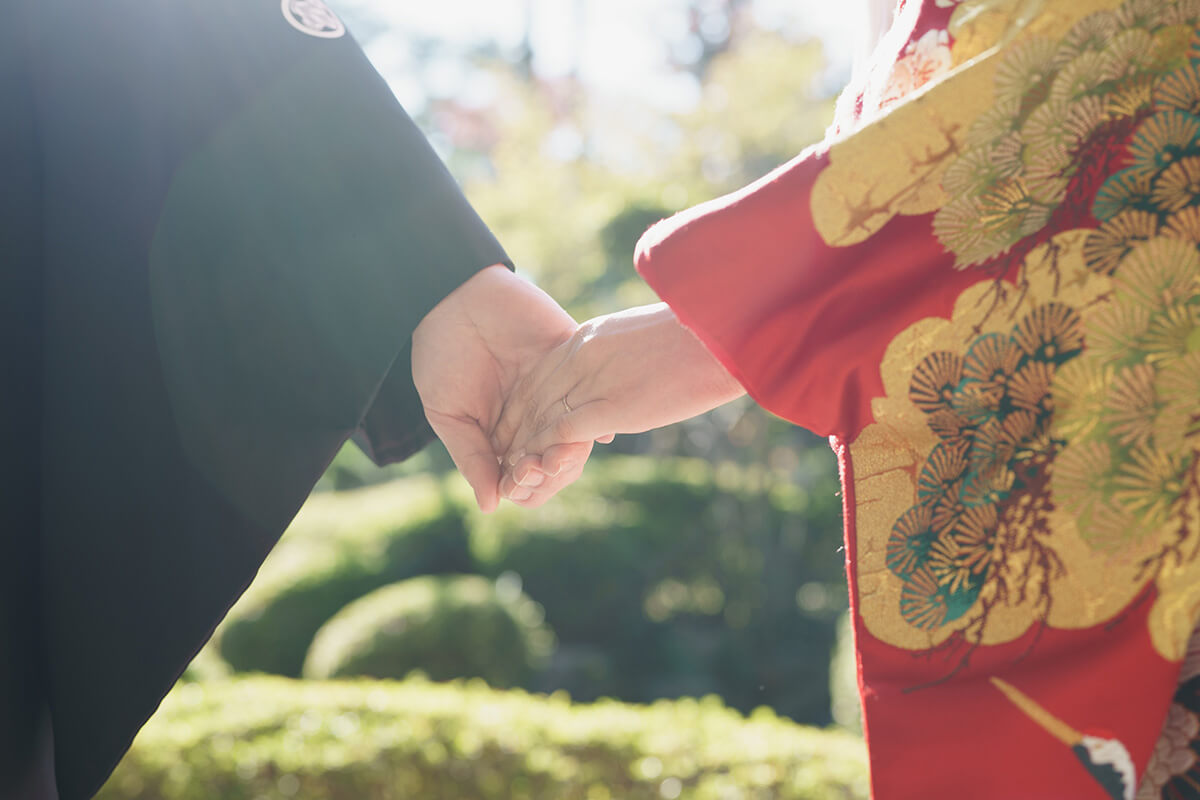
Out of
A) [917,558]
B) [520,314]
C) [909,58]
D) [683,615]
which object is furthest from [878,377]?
[683,615]

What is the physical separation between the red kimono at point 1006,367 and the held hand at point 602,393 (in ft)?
0.66

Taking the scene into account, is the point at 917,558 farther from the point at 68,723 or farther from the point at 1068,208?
the point at 68,723

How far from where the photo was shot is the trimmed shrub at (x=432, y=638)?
5074 mm

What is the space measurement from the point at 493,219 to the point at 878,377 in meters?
7.82

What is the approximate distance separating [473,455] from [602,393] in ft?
1.06

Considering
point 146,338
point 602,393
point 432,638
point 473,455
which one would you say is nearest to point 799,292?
point 602,393

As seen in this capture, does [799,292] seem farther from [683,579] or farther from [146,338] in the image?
[683,579]

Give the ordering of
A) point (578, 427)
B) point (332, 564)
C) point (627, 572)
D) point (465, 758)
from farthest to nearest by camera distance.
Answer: point (627, 572), point (332, 564), point (465, 758), point (578, 427)

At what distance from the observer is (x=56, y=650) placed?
121 centimetres

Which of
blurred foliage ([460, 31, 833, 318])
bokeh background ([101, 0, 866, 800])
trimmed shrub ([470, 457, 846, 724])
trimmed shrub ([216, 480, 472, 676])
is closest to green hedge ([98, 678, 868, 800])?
bokeh background ([101, 0, 866, 800])

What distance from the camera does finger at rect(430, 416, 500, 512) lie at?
150cm

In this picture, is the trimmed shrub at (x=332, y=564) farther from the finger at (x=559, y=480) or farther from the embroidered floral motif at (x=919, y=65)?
the embroidered floral motif at (x=919, y=65)

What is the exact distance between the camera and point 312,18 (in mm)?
1349

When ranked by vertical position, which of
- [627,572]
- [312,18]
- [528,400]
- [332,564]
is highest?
[332,564]
